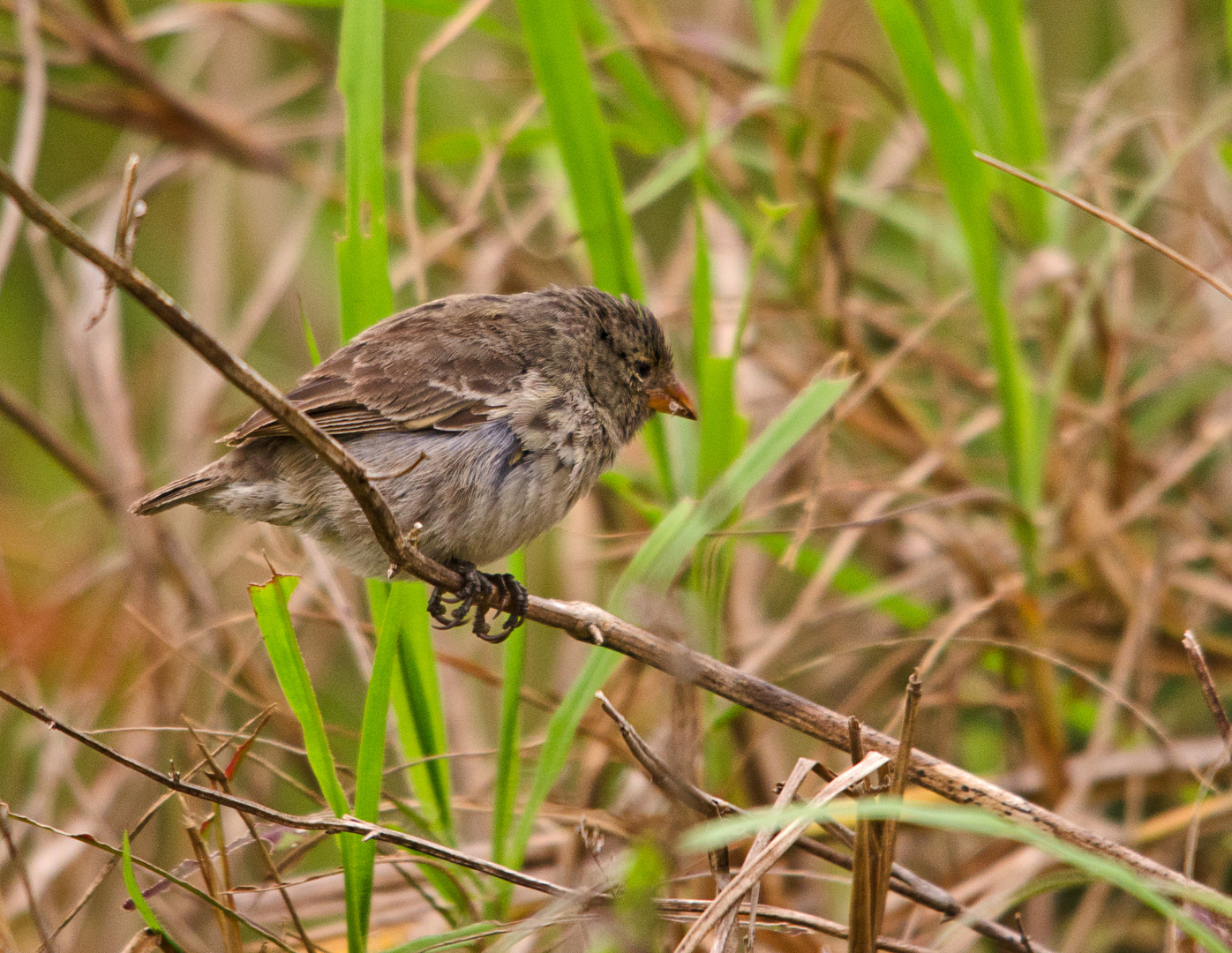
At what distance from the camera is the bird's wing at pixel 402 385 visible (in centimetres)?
277

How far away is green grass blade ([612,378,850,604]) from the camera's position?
7.85ft

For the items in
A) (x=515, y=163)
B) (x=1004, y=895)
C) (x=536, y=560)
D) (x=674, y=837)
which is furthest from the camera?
(x=515, y=163)

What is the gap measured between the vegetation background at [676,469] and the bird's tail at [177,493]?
0.33 m

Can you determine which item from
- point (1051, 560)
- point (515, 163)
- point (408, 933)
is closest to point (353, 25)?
point (408, 933)

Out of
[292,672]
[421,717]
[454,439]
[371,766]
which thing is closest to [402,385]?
[454,439]

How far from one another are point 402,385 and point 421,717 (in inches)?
31.9

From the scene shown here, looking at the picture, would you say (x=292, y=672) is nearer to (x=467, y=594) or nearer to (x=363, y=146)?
(x=467, y=594)

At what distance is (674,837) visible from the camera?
1337 millimetres

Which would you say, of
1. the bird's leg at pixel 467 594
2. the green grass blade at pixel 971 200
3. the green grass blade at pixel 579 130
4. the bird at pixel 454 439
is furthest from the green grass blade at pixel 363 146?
the green grass blade at pixel 971 200

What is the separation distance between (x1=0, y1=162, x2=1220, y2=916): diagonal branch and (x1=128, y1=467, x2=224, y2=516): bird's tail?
641 millimetres

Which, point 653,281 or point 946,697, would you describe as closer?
point 946,697

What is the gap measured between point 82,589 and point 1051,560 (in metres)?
3.01

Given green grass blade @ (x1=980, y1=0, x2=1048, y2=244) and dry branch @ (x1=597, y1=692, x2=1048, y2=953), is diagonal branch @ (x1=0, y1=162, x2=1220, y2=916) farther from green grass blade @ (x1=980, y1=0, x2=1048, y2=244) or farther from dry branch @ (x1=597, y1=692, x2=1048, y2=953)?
green grass blade @ (x1=980, y1=0, x2=1048, y2=244)

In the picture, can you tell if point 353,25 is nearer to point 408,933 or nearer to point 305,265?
point 408,933
